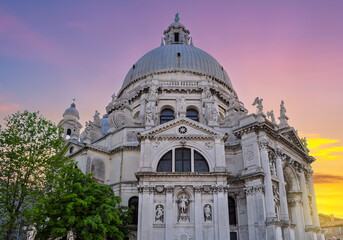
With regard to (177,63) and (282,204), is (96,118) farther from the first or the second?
(282,204)

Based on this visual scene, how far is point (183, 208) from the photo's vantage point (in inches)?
1081

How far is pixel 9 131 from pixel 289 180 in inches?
1167

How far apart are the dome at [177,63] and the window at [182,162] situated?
15.5m

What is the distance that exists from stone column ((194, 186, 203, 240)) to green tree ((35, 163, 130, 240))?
6.29 m

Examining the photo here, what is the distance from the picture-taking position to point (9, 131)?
835 inches

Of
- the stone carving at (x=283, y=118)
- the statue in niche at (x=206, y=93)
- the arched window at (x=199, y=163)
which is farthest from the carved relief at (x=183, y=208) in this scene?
the stone carving at (x=283, y=118)

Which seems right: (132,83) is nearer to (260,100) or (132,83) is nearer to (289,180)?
(260,100)

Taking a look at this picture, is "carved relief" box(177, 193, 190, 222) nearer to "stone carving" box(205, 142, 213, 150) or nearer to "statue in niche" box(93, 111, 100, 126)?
"stone carving" box(205, 142, 213, 150)

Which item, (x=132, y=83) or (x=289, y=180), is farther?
(x=132, y=83)

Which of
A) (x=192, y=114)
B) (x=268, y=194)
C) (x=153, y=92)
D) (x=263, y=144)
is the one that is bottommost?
(x=268, y=194)

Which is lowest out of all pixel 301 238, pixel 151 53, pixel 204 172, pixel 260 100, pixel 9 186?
pixel 301 238

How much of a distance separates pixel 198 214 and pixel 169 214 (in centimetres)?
239

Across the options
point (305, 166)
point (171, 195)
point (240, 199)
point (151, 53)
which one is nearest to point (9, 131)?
point (171, 195)

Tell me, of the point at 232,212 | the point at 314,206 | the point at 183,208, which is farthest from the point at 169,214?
the point at 314,206
